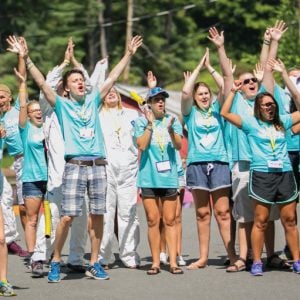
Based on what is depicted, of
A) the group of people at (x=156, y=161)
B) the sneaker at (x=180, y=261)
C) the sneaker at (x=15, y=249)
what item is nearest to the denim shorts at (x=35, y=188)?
the group of people at (x=156, y=161)

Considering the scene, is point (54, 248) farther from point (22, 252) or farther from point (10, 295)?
point (22, 252)

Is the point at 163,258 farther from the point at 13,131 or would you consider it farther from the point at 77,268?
the point at 13,131

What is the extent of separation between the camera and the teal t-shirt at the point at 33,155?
15320mm

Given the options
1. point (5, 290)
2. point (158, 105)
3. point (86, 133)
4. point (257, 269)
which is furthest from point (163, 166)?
point (5, 290)

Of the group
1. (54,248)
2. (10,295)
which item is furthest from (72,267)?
(10,295)

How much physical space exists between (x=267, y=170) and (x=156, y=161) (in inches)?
49.3

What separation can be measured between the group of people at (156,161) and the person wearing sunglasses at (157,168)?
1 cm

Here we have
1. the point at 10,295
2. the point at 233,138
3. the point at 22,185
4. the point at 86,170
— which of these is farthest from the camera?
the point at 22,185

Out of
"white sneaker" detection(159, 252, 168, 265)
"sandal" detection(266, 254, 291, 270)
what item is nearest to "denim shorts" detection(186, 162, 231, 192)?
"sandal" detection(266, 254, 291, 270)

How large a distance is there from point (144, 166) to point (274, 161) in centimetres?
146

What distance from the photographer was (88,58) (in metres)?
67.6

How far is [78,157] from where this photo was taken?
44.7 ft

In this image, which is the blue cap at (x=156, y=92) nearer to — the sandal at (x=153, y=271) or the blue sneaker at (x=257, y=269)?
the sandal at (x=153, y=271)

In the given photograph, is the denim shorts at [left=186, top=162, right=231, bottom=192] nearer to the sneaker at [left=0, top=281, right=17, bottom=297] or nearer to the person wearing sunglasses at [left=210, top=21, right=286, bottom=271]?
the person wearing sunglasses at [left=210, top=21, right=286, bottom=271]
